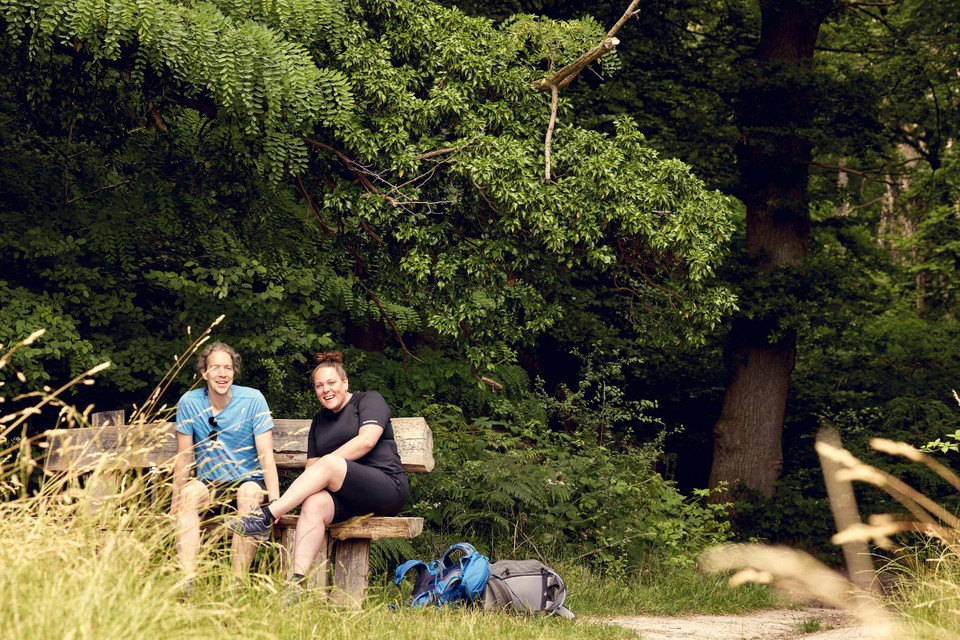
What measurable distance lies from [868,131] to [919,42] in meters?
1.43

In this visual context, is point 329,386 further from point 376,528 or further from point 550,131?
point 550,131

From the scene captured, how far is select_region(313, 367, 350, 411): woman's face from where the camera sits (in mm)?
5543

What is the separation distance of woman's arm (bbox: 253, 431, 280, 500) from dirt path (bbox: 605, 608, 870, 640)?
2233 millimetres

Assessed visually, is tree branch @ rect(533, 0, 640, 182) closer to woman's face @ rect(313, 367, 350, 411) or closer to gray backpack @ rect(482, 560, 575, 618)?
woman's face @ rect(313, 367, 350, 411)

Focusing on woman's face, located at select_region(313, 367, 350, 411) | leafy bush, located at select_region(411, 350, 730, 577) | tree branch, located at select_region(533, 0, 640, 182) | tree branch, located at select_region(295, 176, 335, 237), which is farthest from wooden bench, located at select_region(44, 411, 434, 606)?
tree branch, located at select_region(533, 0, 640, 182)

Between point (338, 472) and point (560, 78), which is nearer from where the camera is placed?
point (338, 472)

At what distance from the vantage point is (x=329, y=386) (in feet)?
18.2

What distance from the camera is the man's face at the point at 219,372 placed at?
17.6 ft

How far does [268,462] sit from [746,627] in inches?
136

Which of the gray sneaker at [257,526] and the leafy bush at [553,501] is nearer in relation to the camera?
the gray sneaker at [257,526]

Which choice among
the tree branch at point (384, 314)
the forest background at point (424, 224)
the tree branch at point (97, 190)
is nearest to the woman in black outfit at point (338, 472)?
the forest background at point (424, 224)

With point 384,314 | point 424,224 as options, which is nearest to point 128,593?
point 424,224

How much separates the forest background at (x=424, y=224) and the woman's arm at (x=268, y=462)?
2.28 meters

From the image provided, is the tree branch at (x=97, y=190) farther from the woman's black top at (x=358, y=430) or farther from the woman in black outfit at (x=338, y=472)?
the woman's black top at (x=358, y=430)
